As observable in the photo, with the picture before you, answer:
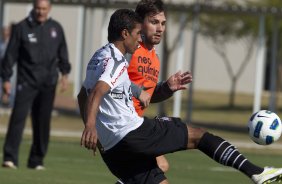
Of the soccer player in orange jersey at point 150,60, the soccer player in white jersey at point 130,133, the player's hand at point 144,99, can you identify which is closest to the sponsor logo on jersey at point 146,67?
the soccer player in orange jersey at point 150,60

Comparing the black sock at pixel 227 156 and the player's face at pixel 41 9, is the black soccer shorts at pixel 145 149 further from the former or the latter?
the player's face at pixel 41 9

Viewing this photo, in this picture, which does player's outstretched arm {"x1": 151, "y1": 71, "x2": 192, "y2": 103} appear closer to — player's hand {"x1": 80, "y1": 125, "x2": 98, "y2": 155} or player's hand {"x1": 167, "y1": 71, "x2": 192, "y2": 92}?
player's hand {"x1": 167, "y1": 71, "x2": 192, "y2": 92}

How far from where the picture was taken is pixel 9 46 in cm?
1477

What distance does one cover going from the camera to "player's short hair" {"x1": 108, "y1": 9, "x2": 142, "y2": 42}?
909cm

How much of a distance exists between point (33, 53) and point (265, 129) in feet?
19.8

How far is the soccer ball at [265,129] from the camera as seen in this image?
9469 millimetres

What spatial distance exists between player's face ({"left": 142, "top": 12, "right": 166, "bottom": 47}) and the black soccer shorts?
1393 mm

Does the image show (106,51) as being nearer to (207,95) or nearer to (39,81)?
(39,81)

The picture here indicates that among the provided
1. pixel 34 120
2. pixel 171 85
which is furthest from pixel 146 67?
pixel 34 120

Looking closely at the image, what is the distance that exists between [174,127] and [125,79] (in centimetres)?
65

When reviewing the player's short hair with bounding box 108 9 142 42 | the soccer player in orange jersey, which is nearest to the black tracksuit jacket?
the soccer player in orange jersey

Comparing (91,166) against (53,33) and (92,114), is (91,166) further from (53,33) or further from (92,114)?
(92,114)

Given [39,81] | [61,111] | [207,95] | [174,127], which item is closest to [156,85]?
[174,127]

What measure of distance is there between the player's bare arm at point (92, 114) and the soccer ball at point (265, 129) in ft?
5.15
